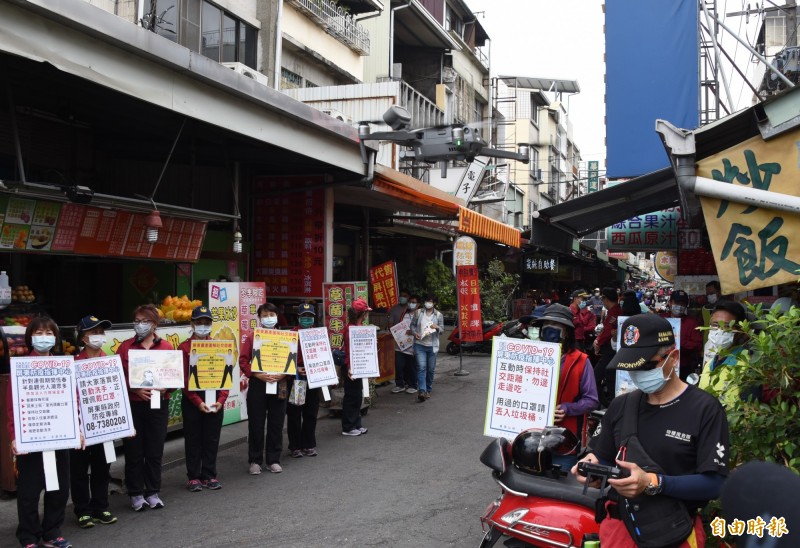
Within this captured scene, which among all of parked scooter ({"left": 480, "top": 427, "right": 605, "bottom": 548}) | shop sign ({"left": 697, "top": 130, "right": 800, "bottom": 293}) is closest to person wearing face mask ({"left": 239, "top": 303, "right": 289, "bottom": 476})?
parked scooter ({"left": 480, "top": 427, "right": 605, "bottom": 548})

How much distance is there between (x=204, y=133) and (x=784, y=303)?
8102mm

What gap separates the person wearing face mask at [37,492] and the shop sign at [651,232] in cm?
1089

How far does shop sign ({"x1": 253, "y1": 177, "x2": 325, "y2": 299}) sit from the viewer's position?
12.5m

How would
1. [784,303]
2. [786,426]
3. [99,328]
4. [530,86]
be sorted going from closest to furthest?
[786,426], [784,303], [99,328], [530,86]

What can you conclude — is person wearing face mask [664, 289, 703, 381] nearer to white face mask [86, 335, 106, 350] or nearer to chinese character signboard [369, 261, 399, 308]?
chinese character signboard [369, 261, 399, 308]

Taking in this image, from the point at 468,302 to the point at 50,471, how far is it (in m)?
12.0

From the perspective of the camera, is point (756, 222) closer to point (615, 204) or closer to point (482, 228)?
point (615, 204)

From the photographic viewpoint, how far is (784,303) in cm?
556

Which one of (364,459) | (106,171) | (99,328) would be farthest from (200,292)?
(99,328)

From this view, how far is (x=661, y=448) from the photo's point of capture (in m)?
3.04

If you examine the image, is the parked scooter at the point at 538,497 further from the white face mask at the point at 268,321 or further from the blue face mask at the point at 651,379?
the white face mask at the point at 268,321

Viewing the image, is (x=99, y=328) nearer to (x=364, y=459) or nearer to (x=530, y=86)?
(x=364, y=459)

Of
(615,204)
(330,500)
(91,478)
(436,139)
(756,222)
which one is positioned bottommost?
(330,500)

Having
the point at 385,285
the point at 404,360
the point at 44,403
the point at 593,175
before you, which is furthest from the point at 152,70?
the point at 593,175
